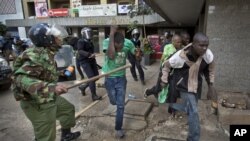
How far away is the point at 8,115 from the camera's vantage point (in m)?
4.70

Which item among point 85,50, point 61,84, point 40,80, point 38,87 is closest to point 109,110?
point 85,50

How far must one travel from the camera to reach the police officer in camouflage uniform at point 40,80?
2365 mm

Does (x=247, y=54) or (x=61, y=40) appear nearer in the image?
(x=61, y=40)

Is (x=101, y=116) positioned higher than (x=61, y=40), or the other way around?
(x=61, y=40)

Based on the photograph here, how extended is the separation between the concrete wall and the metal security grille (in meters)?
24.2

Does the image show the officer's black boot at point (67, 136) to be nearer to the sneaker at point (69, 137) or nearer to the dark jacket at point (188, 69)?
the sneaker at point (69, 137)

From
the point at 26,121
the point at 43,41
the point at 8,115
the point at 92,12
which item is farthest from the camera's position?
the point at 92,12

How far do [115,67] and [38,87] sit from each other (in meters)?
1.42

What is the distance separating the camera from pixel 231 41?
14.8ft

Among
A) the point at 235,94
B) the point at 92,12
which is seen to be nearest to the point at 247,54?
the point at 235,94

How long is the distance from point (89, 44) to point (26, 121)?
7.09 feet

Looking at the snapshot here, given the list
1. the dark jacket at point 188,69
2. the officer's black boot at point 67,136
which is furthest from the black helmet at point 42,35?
the dark jacket at point 188,69

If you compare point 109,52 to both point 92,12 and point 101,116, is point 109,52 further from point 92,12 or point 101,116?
point 92,12

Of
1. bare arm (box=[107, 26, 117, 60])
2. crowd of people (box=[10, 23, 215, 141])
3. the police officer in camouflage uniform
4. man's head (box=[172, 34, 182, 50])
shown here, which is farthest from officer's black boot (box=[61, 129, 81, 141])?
man's head (box=[172, 34, 182, 50])
